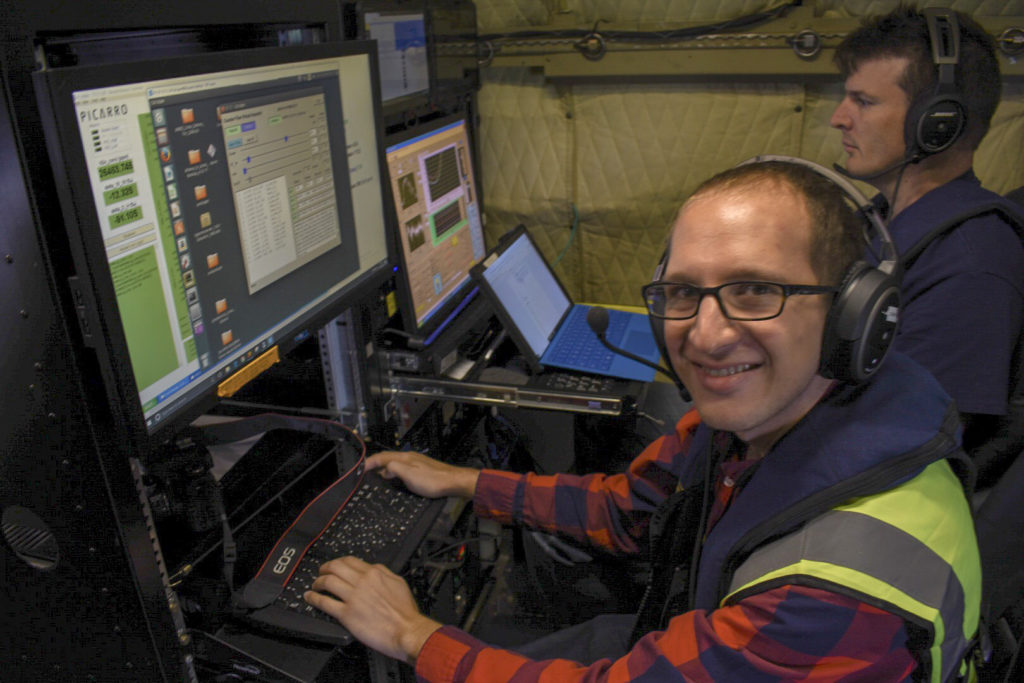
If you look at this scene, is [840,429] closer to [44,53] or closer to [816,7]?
[44,53]

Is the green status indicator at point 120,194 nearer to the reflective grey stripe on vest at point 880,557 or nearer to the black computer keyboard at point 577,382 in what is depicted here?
the reflective grey stripe on vest at point 880,557

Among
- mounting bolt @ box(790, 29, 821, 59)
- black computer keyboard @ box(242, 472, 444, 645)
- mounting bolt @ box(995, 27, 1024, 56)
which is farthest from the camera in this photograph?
mounting bolt @ box(790, 29, 821, 59)

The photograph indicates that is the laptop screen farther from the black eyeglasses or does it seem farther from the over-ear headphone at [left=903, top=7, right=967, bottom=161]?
the over-ear headphone at [left=903, top=7, right=967, bottom=161]

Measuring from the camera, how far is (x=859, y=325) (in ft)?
2.60

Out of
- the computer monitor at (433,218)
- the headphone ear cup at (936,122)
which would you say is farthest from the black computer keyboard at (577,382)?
the headphone ear cup at (936,122)

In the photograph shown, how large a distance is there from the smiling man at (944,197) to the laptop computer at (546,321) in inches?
22.4

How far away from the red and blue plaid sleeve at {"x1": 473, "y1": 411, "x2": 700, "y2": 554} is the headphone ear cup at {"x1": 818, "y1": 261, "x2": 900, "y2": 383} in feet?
1.43

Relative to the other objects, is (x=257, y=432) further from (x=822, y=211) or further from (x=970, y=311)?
(x=970, y=311)

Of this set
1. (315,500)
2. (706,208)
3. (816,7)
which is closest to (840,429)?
(706,208)

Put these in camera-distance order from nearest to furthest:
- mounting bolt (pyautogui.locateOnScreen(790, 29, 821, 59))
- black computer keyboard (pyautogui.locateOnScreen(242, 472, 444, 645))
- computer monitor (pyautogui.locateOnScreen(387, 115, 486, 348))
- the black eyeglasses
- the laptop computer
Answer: the black eyeglasses < black computer keyboard (pyautogui.locateOnScreen(242, 472, 444, 645)) < computer monitor (pyautogui.locateOnScreen(387, 115, 486, 348)) < the laptop computer < mounting bolt (pyautogui.locateOnScreen(790, 29, 821, 59))

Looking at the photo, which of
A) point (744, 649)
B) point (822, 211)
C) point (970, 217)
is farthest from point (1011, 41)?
point (744, 649)

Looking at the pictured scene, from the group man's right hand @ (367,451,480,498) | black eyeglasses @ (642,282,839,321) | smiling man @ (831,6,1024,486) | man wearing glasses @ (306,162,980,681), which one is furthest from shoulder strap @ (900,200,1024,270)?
man's right hand @ (367,451,480,498)

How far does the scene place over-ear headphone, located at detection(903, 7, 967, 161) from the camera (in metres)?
1.44

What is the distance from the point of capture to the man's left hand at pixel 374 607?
3.17 ft
